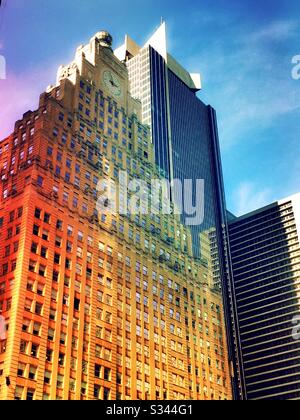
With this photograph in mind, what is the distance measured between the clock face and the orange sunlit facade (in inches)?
17.8

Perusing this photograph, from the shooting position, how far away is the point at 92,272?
309ft

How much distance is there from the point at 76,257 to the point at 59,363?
64.0 feet

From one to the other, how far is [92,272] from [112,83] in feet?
179

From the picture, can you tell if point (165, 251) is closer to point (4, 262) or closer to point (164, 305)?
point (164, 305)

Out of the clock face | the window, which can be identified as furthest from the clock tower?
the window

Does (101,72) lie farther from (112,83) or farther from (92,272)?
(92,272)

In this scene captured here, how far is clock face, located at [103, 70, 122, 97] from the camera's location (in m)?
127

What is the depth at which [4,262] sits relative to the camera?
275 feet

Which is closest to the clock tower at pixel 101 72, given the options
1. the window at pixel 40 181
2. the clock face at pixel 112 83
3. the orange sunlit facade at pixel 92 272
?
the clock face at pixel 112 83

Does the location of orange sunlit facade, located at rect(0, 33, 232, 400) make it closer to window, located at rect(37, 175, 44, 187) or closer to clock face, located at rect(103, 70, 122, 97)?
window, located at rect(37, 175, 44, 187)

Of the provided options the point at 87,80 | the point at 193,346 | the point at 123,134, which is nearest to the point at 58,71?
the point at 87,80

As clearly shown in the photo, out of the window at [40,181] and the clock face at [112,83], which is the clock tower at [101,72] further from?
the window at [40,181]

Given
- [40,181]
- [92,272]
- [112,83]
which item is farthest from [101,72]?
[92,272]

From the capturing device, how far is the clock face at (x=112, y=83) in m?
127
